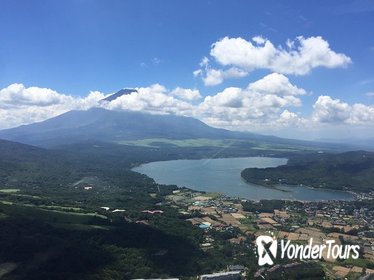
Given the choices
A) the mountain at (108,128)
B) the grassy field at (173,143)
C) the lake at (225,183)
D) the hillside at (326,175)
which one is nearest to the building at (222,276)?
the lake at (225,183)

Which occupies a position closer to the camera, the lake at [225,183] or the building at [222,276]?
the building at [222,276]

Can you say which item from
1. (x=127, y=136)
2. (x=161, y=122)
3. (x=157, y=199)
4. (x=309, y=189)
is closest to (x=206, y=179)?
(x=309, y=189)

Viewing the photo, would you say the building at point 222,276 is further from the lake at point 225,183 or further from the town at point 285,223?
the lake at point 225,183

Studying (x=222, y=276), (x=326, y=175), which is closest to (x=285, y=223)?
(x=222, y=276)

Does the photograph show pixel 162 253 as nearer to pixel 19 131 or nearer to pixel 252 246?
pixel 252 246

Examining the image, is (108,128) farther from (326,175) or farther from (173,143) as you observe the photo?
(326,175)

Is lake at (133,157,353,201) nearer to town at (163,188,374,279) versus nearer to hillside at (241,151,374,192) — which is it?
hillside at (241,151,374,192)

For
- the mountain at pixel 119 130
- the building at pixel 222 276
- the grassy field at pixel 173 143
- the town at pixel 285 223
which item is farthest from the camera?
the mountain at pixel 119 130

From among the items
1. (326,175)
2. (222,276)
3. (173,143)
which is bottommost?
(222,276)
